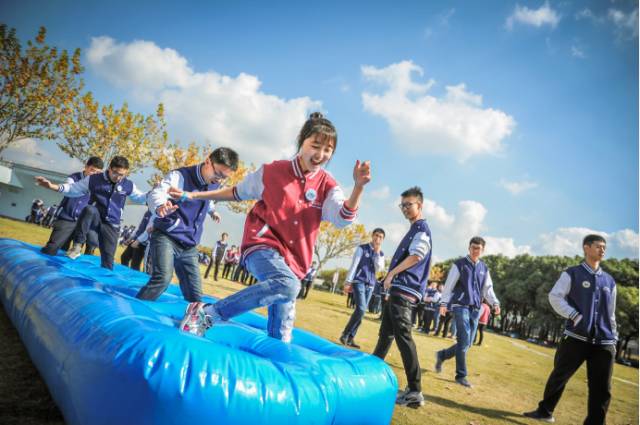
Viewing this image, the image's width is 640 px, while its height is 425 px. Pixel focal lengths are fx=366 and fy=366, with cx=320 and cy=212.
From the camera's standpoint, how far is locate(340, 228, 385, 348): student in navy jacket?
673 cm

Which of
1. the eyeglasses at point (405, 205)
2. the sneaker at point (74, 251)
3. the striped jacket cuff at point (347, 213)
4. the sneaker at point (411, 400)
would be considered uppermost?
the eyeglasses at point (405, 205)

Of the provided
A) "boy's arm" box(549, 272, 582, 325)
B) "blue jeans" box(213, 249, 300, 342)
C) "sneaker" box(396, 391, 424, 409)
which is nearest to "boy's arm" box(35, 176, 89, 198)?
"blue jeans" box(213, 249, 300, 342)

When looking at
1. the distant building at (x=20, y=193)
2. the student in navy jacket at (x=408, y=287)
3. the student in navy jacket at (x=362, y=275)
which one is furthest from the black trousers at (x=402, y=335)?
the distant building at (x=20, y=193)

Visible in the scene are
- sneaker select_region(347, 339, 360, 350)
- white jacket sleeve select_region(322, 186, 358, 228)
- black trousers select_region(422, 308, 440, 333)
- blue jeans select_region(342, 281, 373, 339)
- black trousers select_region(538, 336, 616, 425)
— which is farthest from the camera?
black trousers select_region(422, 308, 440, 333)

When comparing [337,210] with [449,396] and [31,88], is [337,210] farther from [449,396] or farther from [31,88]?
[31,88]

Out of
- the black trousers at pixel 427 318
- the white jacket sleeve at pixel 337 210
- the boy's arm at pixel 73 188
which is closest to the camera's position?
the white jacket sleeve at pixel 337 210

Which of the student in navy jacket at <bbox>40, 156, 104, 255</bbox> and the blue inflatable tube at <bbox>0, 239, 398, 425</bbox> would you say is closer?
the blue inflatable tube at <bbox>0, 239, 398, 425</bbox>

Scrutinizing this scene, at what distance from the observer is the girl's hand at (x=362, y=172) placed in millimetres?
2664

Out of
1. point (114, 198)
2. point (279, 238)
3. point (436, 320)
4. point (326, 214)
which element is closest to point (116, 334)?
point (279, 238)

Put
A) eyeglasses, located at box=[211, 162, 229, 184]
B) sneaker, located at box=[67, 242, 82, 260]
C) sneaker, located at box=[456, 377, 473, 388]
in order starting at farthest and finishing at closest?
sneaker, located at box=[67, 242, 82, 260], sneaker, located at box=[456, 377, 473, 388], eyeglasses, located at box=[211, 162, 229, 184]

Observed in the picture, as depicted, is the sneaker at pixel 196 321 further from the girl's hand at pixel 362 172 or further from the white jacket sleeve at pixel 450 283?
the white jacket sleeve at pixel 450 283

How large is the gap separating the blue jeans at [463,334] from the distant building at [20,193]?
43.8m

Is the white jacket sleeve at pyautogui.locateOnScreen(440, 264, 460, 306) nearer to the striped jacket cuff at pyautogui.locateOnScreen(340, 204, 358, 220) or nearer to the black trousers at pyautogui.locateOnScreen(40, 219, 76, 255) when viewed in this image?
the striped jacket cuff at pyautogui.locateOnScreen(340, 204, 358, 220)

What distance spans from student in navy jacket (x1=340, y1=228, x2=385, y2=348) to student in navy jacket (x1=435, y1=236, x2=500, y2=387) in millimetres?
1566
